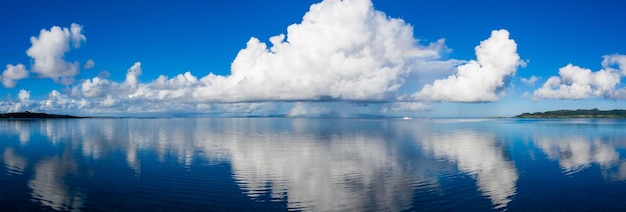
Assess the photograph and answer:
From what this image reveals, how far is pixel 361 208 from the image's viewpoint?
2205 centimetres

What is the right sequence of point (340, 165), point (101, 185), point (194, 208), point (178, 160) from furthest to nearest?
point (178, 160) → point (340, 165) → point (101, 185) → point (194, 208)

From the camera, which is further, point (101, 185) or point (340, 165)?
point (340, 165)

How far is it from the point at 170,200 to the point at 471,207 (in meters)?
17.8

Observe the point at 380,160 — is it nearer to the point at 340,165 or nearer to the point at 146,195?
the point at 340,165

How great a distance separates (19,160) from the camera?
40969mm

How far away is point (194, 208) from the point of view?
2188 centimetres

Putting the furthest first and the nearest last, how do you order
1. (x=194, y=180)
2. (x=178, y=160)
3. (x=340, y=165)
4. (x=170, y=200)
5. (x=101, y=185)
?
(x=178, y=160) → (x=340, y=165) → (x=194, y=180) → (x=101, y=185) → (x=170, y=200)

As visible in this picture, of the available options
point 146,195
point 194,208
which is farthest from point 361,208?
point 146,195

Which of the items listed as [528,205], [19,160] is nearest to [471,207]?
[528,205]

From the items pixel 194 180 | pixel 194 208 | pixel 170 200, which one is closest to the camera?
pixel 194 208

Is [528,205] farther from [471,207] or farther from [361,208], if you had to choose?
[361,208]

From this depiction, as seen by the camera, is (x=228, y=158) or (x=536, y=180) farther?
(x=228, y=158)

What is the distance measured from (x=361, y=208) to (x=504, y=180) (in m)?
15.6

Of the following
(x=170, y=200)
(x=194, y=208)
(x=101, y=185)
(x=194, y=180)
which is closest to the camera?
(x=194, y=208)
